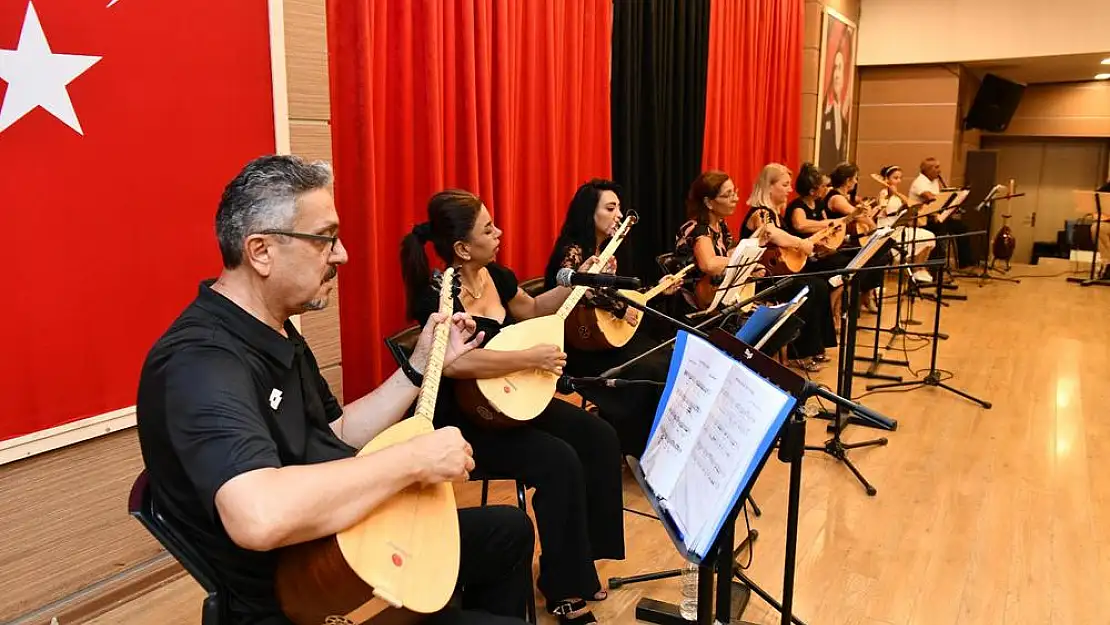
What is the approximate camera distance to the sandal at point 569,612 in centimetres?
202

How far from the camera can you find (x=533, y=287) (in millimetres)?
2898

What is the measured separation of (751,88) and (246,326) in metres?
4.97

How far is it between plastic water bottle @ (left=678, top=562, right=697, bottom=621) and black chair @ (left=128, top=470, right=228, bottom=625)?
48.0 inches

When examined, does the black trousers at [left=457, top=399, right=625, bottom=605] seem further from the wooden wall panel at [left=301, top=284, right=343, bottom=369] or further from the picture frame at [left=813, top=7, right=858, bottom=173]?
the picture frame at [left=813, top=7, right=858, bottom=173]

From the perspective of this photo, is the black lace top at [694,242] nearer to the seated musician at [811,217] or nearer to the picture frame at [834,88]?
the seated musician at [811,217]

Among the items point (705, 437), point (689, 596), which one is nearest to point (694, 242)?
point (689, 596)

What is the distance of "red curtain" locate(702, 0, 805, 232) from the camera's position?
4.97 metres

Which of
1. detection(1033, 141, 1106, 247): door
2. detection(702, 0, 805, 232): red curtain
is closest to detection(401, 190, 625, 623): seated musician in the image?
detection(702, 0, 805, 232): red curtain

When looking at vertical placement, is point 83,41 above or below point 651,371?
above

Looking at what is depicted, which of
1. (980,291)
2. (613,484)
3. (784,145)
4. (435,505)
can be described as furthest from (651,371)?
(980,291)

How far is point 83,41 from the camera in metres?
1.84

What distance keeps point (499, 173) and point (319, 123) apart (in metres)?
0.94

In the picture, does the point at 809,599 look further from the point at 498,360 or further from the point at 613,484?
the point at 498,360

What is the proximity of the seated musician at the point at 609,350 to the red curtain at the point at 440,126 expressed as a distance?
38 cm
